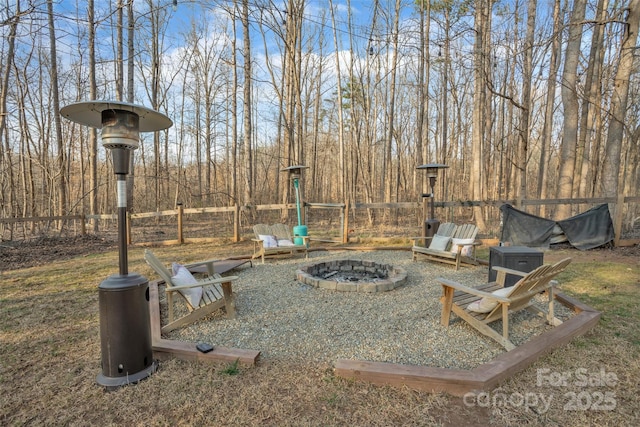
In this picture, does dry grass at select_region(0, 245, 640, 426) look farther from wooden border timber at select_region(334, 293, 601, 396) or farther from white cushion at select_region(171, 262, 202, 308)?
white cushion at select_region(171, 262, 202, 308)

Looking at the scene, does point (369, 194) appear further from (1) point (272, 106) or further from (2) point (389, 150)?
(1) point (272, 106)

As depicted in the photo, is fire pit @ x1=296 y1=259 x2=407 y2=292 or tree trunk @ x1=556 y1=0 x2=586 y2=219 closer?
fire pit @ x1=296 y1=259 x2=407 y2=292

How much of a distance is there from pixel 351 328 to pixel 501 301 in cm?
137

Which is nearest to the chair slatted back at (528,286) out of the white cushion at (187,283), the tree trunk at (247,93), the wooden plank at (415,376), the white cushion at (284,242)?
the wooden plank at (415,376)

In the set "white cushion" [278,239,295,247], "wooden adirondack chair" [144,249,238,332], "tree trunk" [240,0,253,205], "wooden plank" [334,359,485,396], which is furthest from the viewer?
"tree trunk" [240,0,253,205]

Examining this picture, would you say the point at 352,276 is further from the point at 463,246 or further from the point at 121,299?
the point at 121,299

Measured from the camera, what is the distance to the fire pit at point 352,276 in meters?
4.37

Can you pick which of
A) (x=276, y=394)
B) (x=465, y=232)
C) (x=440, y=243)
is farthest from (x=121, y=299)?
(x=465, y=232)

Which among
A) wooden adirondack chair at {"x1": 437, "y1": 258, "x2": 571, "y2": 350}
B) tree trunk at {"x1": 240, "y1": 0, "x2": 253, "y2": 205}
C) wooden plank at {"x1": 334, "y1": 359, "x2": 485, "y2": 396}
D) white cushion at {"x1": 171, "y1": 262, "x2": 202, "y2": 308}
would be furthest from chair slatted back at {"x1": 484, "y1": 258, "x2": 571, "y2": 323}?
tree trunk at {"x1": 240, "y1": 0, "x2": 253, "y2": 205}

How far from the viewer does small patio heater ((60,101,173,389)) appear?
2.25 m

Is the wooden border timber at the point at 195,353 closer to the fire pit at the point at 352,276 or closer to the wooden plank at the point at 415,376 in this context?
the wooden plank at the point at 415,376

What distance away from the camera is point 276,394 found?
2.14m

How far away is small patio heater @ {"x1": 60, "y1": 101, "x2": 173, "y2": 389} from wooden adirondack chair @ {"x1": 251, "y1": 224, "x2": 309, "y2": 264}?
11.9 ft

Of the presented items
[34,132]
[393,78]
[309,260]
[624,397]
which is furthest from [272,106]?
[624,397]
